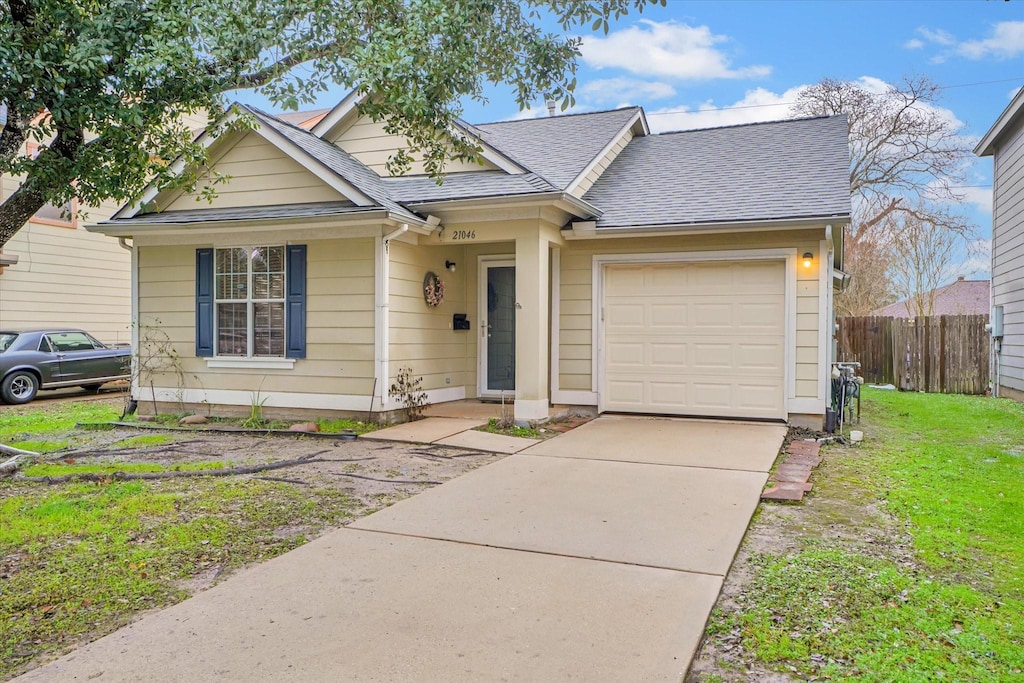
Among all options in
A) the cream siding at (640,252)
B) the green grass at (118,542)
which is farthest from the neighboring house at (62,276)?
the green grass at (118,542)

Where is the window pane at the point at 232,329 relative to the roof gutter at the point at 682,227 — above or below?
below

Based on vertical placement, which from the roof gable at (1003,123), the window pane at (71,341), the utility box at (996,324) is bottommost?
the window pane at (71,341)

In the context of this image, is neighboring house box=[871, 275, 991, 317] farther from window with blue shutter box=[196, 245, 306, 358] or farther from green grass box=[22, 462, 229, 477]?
green grass box=[22, 462, 229, 477]

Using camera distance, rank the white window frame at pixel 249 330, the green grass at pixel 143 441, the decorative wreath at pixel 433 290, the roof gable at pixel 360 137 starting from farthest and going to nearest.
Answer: the roof gable at pixel 360 137
the decorative wreath at pixel 433 290
the white window frame at pixel 249 330
the green grass at pixel 143 441

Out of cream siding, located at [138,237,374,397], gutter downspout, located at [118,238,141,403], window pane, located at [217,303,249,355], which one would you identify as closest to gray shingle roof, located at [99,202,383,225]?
cream siding, located at [138,237,374,397]

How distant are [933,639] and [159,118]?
21.0ft

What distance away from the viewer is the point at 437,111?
6.39 m

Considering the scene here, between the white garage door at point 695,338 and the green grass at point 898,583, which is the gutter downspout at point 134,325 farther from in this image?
the green grass at point 898,583

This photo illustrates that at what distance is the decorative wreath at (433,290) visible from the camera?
9.34m

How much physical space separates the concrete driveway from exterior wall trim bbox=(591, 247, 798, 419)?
3.43 meters

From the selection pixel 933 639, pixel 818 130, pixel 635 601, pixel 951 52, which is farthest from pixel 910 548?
pixel 951 52

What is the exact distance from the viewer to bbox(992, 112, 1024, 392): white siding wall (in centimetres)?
1191

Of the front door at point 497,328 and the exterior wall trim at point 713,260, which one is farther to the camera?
the front door at point 497,328

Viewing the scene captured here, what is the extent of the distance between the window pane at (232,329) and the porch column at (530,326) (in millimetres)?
3625
